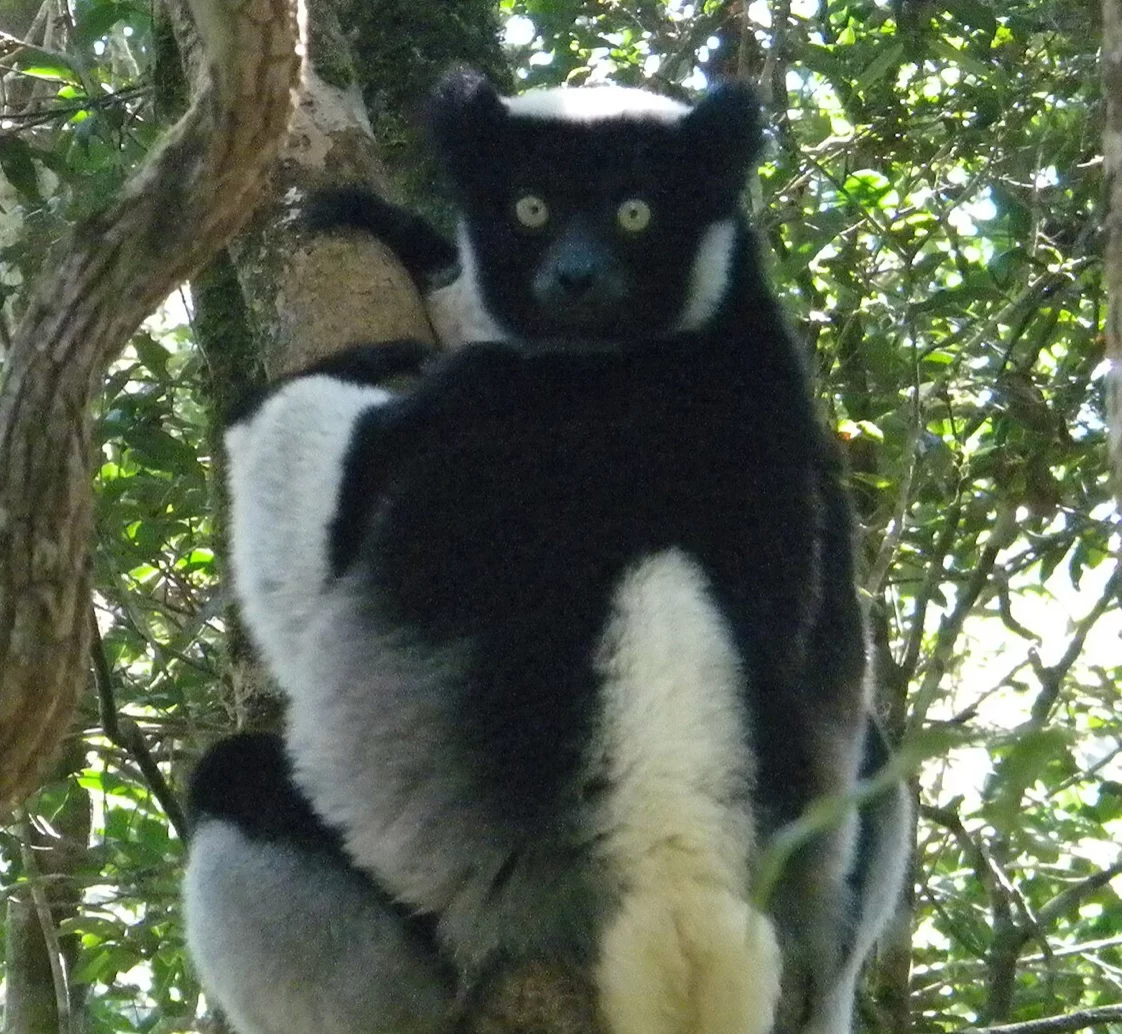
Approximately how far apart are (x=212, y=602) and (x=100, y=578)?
671 millimetres

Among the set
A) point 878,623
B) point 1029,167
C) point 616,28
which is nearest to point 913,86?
point 1029,167

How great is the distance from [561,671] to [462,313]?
109cm

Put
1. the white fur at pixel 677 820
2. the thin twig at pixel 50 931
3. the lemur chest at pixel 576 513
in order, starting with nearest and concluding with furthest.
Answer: the white fur at pixel 677 820 → the lemur chest at pixel 576 513 → the thin twig at pixel 50 931

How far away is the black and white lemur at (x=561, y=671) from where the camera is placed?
262 centimetres

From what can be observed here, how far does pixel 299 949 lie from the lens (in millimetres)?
2854

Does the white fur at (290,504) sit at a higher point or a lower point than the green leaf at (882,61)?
lower

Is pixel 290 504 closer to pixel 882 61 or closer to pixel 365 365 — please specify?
pixel 365 365

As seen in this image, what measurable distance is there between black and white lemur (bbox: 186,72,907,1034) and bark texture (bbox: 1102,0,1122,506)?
5.31 ft

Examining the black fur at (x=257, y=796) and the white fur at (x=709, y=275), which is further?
the white fur at (x=709, y=275)

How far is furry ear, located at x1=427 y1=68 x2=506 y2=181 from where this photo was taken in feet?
11.6

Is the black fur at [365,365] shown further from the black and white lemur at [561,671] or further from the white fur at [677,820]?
the white fur at [677,820]

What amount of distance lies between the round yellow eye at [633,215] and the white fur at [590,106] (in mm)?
225

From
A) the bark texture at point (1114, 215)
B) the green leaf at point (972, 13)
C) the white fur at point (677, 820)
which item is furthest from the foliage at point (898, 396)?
the bark texture at point (1114, 215)

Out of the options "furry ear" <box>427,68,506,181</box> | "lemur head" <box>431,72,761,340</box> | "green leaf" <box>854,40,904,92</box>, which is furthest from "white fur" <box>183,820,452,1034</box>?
"green leaf" <box>854,40,904,92</box>
